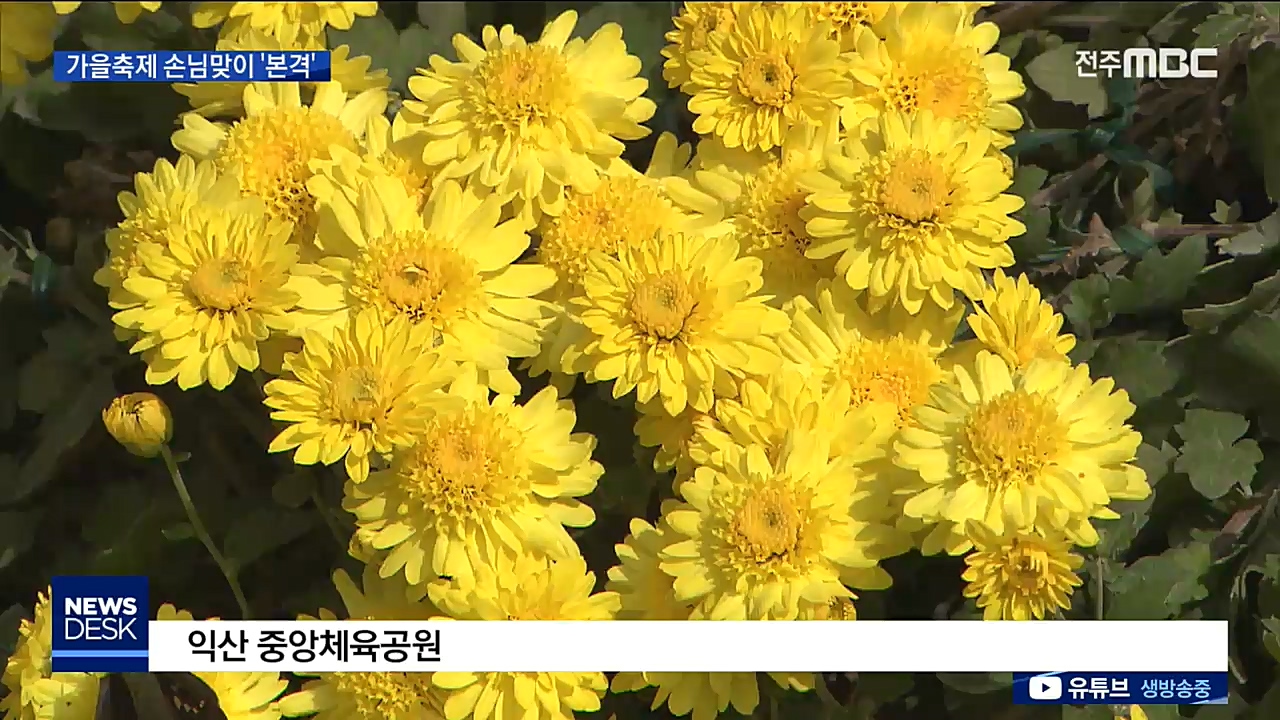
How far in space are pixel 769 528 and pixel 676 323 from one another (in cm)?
14

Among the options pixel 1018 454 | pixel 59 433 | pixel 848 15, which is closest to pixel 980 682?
pixel 1018 454

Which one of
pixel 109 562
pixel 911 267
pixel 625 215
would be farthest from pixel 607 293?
pixel 109 562

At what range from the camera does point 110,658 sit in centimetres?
84

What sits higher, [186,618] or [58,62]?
[58,62]

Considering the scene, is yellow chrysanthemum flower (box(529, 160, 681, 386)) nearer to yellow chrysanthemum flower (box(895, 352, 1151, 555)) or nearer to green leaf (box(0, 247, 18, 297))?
yellow chrysanthemum flower (box(895, 352, 1151, 555))

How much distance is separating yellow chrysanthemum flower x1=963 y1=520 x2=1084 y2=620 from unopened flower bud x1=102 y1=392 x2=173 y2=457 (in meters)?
0.53

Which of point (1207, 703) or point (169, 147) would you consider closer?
point (1207, 703)

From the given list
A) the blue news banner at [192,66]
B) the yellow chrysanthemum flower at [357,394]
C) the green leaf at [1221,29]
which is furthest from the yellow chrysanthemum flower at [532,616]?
the green leaf at [1221,29]

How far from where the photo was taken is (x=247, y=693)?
0.82 metres

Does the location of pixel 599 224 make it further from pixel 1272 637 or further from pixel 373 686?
pixel 1272 637

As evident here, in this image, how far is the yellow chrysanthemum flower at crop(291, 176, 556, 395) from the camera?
30.1 inches

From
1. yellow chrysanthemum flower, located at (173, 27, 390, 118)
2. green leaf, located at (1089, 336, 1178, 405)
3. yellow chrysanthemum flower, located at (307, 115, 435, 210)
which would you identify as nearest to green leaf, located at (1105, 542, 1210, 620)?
green leaf, located at (1089, 336, 1178, 405)

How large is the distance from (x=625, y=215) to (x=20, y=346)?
1.79 feet

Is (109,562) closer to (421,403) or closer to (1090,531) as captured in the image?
(421,403)
